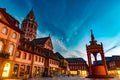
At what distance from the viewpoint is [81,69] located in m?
74.6

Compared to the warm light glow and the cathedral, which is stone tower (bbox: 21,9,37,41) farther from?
the warm light glow

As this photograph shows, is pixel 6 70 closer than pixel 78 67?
Yes

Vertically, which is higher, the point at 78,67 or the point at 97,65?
the point at 97,65

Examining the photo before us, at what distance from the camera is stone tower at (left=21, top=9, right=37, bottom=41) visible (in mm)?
74875

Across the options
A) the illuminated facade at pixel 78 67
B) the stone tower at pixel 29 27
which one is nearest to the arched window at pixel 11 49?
the stone tower at pixel 29 27

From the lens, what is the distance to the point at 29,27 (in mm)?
76812

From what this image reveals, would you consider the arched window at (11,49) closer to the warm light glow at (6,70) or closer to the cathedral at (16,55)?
the cathedral at (16,55)

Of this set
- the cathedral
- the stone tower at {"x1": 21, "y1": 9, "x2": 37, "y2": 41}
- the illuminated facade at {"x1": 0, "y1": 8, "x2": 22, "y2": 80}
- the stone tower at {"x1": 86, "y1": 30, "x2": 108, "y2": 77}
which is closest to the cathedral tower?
the stone tower at {"x1": 86, "y1": 30, "x2": 108, "y2": 77}

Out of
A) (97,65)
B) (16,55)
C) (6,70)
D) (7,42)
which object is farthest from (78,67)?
(7,42)

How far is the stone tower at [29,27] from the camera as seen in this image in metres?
74.9

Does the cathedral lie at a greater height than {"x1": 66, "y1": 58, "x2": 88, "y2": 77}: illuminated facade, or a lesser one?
→ greater

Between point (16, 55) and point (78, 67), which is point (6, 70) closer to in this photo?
point (16, 55)

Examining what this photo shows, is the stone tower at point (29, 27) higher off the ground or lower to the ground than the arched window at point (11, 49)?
higher

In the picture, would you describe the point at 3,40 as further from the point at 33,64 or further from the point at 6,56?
the point at 33,64
